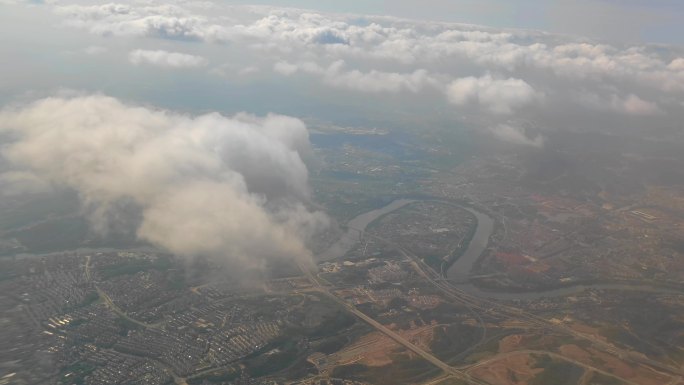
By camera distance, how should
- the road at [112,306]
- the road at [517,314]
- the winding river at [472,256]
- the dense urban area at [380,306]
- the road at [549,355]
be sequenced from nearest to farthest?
the dense urban area at [380,306]
the road at [549,355]
the road at [517,314]
the road at [112,306]
the winding river at [472,256]

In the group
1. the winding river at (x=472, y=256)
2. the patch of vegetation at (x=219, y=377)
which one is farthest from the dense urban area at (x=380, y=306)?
the winding river at (x=472, y=256)

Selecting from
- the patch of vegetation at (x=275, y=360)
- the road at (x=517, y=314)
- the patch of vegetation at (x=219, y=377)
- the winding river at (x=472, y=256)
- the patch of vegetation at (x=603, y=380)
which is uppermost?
the patch of vegetation at (x=603, y=380)

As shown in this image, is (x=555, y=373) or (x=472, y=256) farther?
(x=472, y=256)

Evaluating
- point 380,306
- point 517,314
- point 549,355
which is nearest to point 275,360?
point 380,306

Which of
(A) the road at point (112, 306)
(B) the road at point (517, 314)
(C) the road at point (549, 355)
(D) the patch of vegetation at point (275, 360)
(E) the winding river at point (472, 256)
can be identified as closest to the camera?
(D) the patch of vegetation at point (275, 360)

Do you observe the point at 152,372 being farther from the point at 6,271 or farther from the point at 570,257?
the point at 570,257

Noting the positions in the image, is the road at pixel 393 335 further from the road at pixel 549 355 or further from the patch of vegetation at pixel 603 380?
the patch of vegetation at pixel 603 380

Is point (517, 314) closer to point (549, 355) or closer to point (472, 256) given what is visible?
point (549, 355)

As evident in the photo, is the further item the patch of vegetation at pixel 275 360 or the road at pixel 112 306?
the road at pixel 112 306

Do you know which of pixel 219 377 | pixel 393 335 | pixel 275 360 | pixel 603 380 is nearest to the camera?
pixel 219 377
